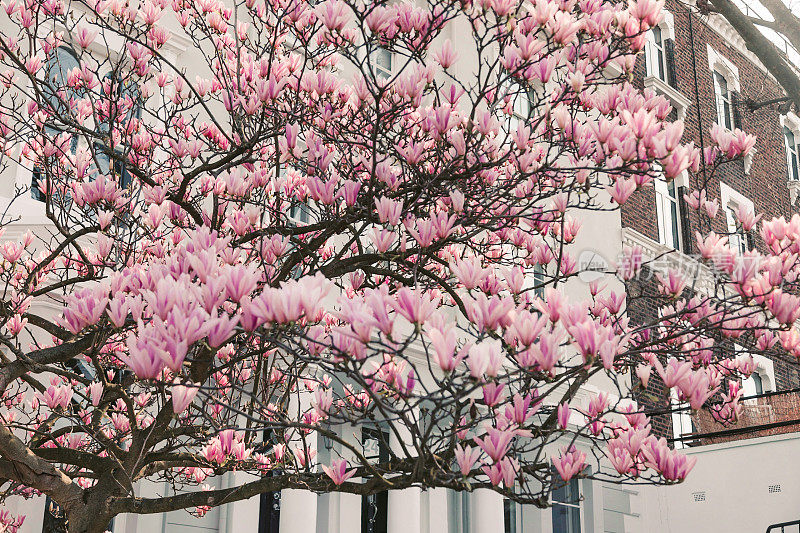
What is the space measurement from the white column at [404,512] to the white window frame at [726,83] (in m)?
14.8

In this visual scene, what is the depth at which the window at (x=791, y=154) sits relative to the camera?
24500 millimetres

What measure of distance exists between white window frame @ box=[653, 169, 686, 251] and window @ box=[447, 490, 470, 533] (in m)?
8.34

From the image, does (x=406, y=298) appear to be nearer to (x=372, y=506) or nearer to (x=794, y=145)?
(x=372, y=506)

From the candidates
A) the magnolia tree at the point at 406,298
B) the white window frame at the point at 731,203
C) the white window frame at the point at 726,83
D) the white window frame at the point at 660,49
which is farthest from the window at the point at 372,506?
the white window frame at the point at 726,83

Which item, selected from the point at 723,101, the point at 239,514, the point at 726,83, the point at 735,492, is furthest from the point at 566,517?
the point at 726,83

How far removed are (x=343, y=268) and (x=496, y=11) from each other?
1.86 meters

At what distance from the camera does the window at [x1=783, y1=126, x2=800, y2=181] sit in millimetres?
24500

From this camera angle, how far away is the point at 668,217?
19.1 meters

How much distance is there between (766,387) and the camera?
65.1ft

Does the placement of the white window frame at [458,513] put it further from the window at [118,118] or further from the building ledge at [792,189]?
the building ledge at [792,189]

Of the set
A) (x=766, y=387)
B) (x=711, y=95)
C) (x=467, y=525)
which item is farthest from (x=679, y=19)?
(x=467, y=525)

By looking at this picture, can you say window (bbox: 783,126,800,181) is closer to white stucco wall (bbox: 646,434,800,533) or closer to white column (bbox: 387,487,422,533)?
white stucco wall (bbox: 646,434,800,533)

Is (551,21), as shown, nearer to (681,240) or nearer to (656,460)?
(656,460)

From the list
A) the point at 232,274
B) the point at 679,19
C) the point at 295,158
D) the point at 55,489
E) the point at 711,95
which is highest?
the point at 679,19
